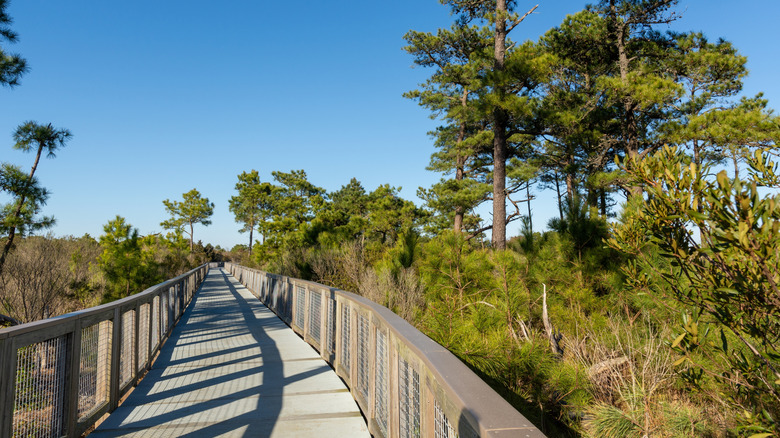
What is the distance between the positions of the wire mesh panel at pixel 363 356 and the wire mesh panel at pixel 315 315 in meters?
2.37

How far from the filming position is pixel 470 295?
21.6 ft

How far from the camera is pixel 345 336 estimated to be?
205 inches

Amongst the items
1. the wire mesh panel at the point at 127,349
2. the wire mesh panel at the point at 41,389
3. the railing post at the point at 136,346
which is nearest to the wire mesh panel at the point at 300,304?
the railing post at the point at 136,346

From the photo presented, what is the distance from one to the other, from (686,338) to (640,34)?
2009 cm

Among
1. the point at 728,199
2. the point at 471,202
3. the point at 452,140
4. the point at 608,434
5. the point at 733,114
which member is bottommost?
the point at 608,434

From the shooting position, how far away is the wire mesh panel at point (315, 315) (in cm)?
681

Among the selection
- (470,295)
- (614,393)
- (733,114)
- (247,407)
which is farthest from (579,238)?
(733,114)

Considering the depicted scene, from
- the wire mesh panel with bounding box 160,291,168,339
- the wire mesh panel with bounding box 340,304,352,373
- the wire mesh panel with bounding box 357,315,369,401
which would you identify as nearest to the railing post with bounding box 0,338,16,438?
the wire mesh panel with bounding box 357,315,369,401

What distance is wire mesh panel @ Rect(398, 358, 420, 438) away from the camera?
252 cm

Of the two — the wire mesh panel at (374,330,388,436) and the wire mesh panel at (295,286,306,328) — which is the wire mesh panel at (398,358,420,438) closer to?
the wire mesh panel at (374,330,388,436)

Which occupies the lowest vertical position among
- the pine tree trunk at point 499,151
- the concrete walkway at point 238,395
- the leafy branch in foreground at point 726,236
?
the concrete walkway at point 238,395

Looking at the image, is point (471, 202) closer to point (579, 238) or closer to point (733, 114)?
point (733, 114)

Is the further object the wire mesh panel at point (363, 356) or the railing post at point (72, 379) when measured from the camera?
the wire mesh panel at point (363, 356)

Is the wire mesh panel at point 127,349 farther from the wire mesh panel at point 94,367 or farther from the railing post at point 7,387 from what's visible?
the railing post at point 7,387
